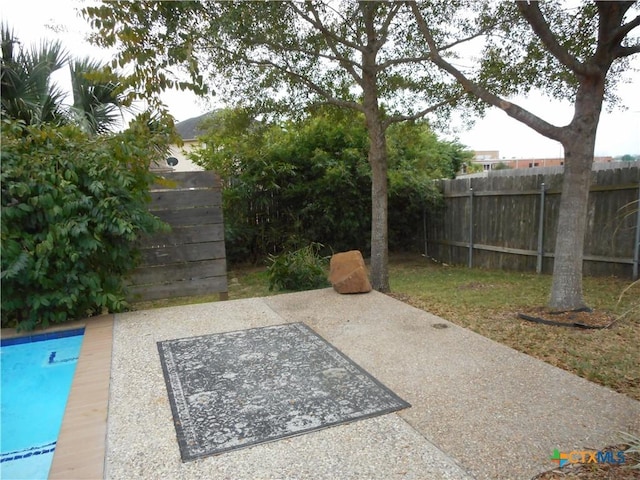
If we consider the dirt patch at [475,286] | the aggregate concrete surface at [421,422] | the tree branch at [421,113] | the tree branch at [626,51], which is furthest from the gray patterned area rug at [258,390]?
the tree branch at [626,51]

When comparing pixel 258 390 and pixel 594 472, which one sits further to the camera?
pixel 258 390

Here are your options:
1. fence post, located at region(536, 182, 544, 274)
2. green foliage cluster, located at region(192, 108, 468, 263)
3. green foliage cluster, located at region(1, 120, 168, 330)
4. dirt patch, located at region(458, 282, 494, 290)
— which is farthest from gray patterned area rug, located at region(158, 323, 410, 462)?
fence post, located at region(536, 182, 544, 274)

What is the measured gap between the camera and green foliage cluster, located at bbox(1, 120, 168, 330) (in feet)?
11.5

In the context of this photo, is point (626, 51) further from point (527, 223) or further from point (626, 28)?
point (527, 223)

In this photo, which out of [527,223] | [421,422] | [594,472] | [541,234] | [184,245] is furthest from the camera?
[527,223]

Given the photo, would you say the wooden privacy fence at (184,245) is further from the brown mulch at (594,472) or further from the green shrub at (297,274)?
the brown mulch at (594,472)

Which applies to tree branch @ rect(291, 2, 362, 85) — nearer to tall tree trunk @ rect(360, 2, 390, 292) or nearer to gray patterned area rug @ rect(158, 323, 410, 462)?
tall tree trunk @ rect(360, 2, 390, 292)

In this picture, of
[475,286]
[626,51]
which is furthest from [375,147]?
[626,51]

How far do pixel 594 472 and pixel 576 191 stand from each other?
3160mm

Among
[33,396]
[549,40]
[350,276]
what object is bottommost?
[33,396]

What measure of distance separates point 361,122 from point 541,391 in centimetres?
560

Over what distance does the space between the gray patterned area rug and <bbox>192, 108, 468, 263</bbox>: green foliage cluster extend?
4.86m

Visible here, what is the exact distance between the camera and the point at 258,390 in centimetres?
250

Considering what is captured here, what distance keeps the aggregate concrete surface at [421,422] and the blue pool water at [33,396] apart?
477 millimetres
